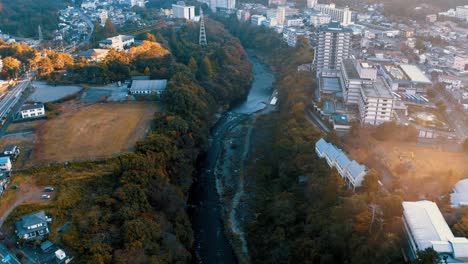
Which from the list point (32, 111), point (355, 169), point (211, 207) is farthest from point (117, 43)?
point (355, 169)

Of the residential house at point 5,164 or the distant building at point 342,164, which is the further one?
the residential house at point 5,164

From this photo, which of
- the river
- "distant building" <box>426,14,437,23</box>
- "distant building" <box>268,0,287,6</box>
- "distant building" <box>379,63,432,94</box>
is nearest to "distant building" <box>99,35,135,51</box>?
the river

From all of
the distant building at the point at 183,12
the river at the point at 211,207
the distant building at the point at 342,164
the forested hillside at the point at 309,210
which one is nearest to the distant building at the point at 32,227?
the river at the point at 211,207

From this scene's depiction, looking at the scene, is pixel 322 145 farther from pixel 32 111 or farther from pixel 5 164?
pixel 32 111

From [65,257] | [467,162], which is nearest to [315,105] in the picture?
[467,162]

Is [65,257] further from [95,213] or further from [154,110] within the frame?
[154,110]

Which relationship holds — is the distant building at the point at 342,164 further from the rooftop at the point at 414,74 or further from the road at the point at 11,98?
the road at the point at 11,98

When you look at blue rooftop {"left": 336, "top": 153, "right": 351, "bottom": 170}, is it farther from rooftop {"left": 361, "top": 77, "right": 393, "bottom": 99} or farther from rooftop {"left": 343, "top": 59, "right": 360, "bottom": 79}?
rooftop {"left": 343, "top": 59, "right": 360, "bottom": 79}
